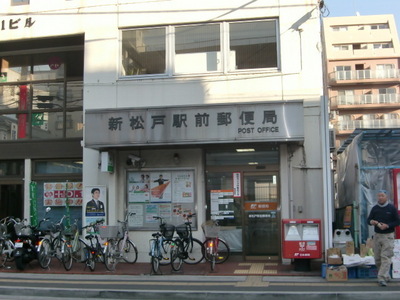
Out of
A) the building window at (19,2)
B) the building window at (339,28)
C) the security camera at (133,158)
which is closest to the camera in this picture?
the security camera at (133,158)

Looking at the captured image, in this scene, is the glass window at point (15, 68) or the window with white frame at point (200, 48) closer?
the window with white frame at point (200, 48)

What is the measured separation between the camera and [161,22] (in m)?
11.8

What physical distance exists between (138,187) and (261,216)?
331 centimetres

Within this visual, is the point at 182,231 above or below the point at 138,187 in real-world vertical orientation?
below

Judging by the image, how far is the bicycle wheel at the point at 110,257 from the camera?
33.8ft

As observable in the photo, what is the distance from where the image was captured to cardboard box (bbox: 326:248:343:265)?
887 cm

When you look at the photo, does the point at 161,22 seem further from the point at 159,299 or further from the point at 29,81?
the point at 159,299

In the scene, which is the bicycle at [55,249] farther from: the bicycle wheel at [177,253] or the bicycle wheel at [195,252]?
the bicycle wheel at [195,252]

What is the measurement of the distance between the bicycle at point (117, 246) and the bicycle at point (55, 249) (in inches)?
41.9

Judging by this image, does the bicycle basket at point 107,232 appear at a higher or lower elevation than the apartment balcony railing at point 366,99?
lower

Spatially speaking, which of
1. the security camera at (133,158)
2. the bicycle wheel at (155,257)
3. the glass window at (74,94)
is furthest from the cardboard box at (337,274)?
the glass window at (74,94)

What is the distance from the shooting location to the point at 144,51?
12070 millimetres

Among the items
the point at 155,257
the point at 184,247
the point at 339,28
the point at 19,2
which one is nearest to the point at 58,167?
the point at 19,2

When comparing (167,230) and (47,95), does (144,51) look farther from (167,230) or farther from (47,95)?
(167,230)
